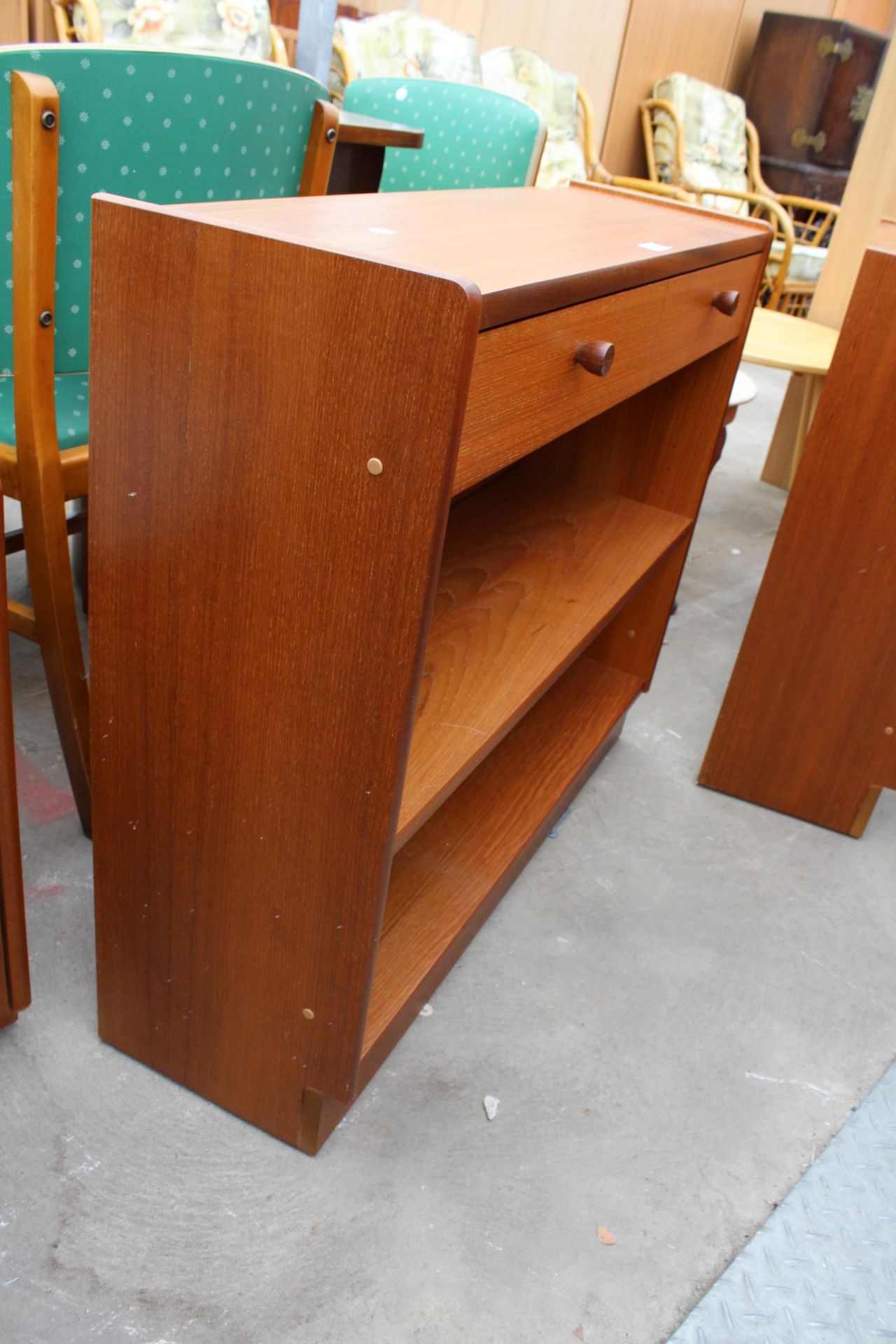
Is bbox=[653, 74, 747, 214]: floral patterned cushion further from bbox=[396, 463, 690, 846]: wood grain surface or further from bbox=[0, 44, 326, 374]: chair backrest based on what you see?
bbox=[0, 44, 326, 374]: chair backrest

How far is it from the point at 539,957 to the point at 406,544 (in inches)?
30.7

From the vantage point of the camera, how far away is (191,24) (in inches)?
112

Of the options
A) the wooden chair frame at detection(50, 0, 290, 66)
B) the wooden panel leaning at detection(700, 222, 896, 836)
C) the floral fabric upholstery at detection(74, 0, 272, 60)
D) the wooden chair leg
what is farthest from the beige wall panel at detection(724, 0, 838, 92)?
the wooden chair leg

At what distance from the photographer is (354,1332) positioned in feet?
2.97

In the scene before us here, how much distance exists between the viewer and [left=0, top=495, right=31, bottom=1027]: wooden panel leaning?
36.0 inches

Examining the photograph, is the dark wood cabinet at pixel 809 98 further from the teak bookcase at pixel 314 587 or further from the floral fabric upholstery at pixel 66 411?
the floral fabric upholstery at pixel 66 411

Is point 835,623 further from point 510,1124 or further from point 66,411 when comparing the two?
point 66,411

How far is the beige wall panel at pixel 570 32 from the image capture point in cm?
429

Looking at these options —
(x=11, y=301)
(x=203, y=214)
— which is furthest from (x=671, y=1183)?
(x=11, y=301)

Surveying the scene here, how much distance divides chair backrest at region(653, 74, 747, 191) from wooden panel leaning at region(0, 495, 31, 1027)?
4.46 meters

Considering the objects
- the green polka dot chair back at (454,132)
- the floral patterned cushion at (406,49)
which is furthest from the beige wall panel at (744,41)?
the green polka dot chair back at (454,132)

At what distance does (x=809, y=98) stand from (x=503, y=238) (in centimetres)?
508

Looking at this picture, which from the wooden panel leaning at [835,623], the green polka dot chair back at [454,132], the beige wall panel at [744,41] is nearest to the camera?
the wooden panel leaning at [835,623]

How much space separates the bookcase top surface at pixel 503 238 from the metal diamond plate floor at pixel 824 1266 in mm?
888
